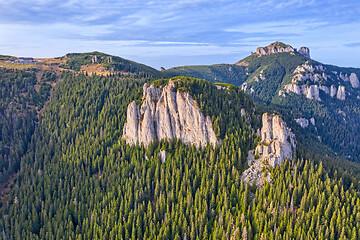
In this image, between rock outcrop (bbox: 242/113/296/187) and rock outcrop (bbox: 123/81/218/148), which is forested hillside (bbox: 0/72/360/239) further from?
rock outcrop (bbox: 123/81/218/148)

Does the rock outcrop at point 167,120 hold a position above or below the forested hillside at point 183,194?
above

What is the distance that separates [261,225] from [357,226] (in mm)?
37964

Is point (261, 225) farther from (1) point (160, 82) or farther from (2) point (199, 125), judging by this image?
(1) point (160, 82)

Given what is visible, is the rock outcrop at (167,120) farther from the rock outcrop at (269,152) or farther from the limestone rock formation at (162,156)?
the rock outcrop at (269,152)

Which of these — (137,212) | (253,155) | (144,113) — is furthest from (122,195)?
(253,155)

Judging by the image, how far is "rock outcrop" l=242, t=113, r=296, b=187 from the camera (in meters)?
139

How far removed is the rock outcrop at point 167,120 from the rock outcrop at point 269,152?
88.3 feet

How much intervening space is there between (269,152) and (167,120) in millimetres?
68101

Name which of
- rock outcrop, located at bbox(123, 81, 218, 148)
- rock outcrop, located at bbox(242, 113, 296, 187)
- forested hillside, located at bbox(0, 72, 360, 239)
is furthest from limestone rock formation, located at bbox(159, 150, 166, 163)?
rock outcrop, located at bbox(242, 113, 296, 187)

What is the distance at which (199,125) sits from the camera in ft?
550

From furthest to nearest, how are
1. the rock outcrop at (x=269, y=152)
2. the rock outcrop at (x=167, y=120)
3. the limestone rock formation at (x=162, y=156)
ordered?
1. the rock outcrop at (x=167, y=120)
2. the limestone rock formation at (x=162, y=156)
3. the rock outcrop at (x=269, y=152)

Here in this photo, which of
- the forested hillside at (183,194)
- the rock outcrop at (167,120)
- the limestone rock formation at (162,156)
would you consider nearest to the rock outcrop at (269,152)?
the forested hillside at (183,194)

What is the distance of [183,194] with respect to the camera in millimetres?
143500

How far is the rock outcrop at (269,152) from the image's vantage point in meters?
139
